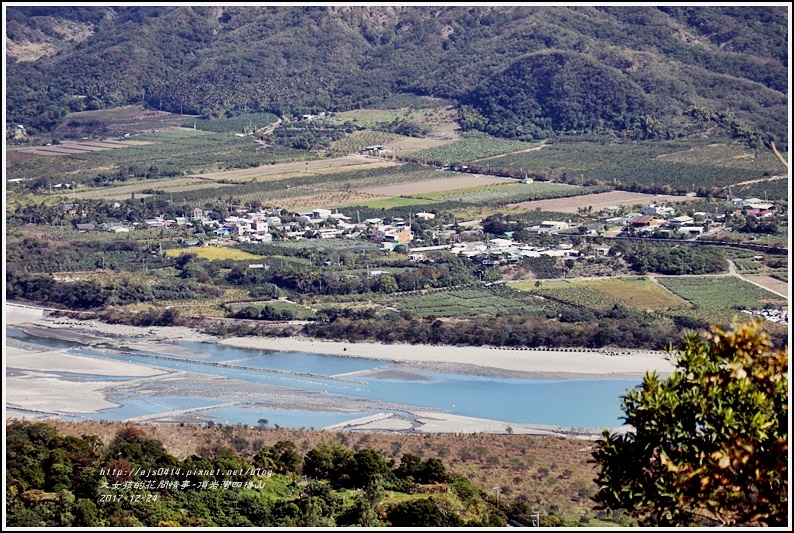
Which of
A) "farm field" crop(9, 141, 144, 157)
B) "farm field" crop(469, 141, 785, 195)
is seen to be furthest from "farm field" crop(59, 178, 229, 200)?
"farm field" crop(469, 141, 785, 195)

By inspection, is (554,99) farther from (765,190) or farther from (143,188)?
(143,188)

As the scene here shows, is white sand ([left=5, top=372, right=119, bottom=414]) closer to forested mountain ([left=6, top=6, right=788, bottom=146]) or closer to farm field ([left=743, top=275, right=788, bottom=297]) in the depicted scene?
farm field ([left=743, top=275, right=788, bottom=297])

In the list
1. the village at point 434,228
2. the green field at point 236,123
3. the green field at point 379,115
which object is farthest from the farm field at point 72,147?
the village at point 434,228

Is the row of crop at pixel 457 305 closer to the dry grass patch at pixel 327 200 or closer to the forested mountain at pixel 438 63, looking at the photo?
the dry grass patch at pixel 327 200

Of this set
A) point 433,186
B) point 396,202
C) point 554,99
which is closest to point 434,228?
point 396,202

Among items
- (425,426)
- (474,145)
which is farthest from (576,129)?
(425,426)

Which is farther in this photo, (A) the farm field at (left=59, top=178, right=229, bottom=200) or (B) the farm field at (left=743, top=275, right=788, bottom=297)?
(A) the farm field at (left=59, top=178, right=229, bottom=200)

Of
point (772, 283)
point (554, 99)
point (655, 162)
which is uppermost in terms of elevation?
point (554, 99)
